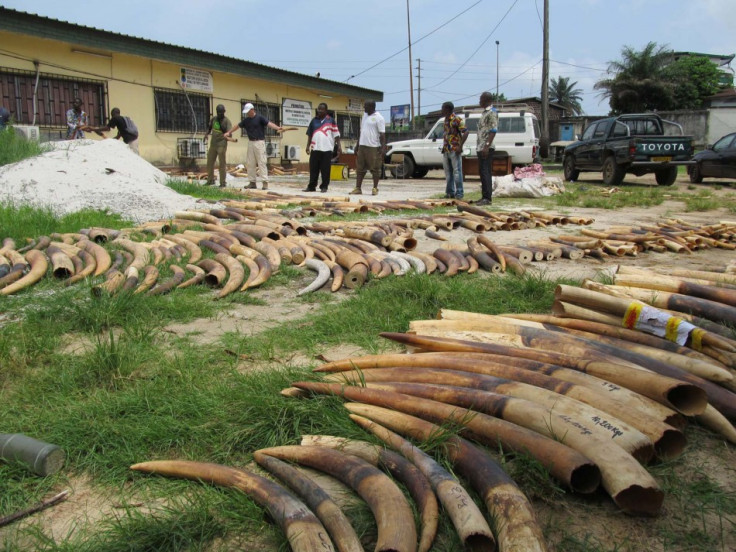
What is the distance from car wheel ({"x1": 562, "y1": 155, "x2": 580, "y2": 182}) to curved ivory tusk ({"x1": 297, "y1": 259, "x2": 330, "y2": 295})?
14356 millimetres

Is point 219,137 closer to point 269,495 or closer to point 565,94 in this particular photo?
point 269,495

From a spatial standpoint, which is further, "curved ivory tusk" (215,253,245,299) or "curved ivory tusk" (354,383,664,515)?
"curved ivory tusk" (215,253,245,299)

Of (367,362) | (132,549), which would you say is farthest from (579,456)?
(132,549)

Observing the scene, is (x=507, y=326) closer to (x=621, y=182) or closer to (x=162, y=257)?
(x=162, y=257)

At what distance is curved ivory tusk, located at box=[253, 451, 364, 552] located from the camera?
1.84m

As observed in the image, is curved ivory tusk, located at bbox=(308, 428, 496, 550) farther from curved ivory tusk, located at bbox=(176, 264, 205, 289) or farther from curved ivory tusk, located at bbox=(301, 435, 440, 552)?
curved ivory tusk, located at bbox=(176, 264, 205, 289)

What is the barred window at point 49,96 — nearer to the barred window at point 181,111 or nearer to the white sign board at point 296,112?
the barred window at point 181,111

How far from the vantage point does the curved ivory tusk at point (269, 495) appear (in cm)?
182

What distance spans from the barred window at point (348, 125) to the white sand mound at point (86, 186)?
1743cm

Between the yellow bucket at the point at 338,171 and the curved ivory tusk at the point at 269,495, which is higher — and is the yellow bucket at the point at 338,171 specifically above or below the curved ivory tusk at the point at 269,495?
above

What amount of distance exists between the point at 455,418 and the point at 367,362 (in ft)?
2.43

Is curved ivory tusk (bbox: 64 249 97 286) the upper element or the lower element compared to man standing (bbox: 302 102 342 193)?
lower

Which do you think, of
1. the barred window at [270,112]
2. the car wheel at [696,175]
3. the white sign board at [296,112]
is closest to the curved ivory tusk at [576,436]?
the car wheel at [696,175]

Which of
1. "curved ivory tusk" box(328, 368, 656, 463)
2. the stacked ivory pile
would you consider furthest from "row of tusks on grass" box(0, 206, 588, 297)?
"curved ivory tusk" box(328, 368, 656, 463)
